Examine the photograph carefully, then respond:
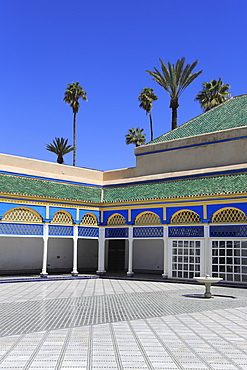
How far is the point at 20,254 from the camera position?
2023 centimetres

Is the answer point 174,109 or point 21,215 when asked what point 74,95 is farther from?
point 21,215

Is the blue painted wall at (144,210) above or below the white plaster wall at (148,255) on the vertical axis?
above

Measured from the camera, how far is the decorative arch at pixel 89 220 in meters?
19.1

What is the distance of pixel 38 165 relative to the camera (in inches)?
800

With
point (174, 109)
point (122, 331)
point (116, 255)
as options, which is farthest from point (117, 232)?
point (174, 109)

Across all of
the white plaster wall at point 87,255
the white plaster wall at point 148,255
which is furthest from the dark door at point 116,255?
the white plaster wall at point 87,255

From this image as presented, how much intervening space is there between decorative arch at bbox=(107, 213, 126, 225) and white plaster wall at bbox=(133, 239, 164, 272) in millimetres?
2707

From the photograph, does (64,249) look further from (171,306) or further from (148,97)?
(148,97)

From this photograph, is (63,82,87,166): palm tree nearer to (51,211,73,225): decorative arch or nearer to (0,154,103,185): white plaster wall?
(0,154,103,185): white plaster wall

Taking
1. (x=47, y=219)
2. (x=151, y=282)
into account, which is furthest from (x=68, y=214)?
(x=151, y=282)

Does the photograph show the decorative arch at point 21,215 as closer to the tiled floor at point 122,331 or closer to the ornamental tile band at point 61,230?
the ornamental tile band at point 61,230

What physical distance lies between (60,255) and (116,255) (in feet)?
9.33

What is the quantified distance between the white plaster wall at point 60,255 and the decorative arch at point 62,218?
3155mm

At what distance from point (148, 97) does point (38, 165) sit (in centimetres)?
2622
